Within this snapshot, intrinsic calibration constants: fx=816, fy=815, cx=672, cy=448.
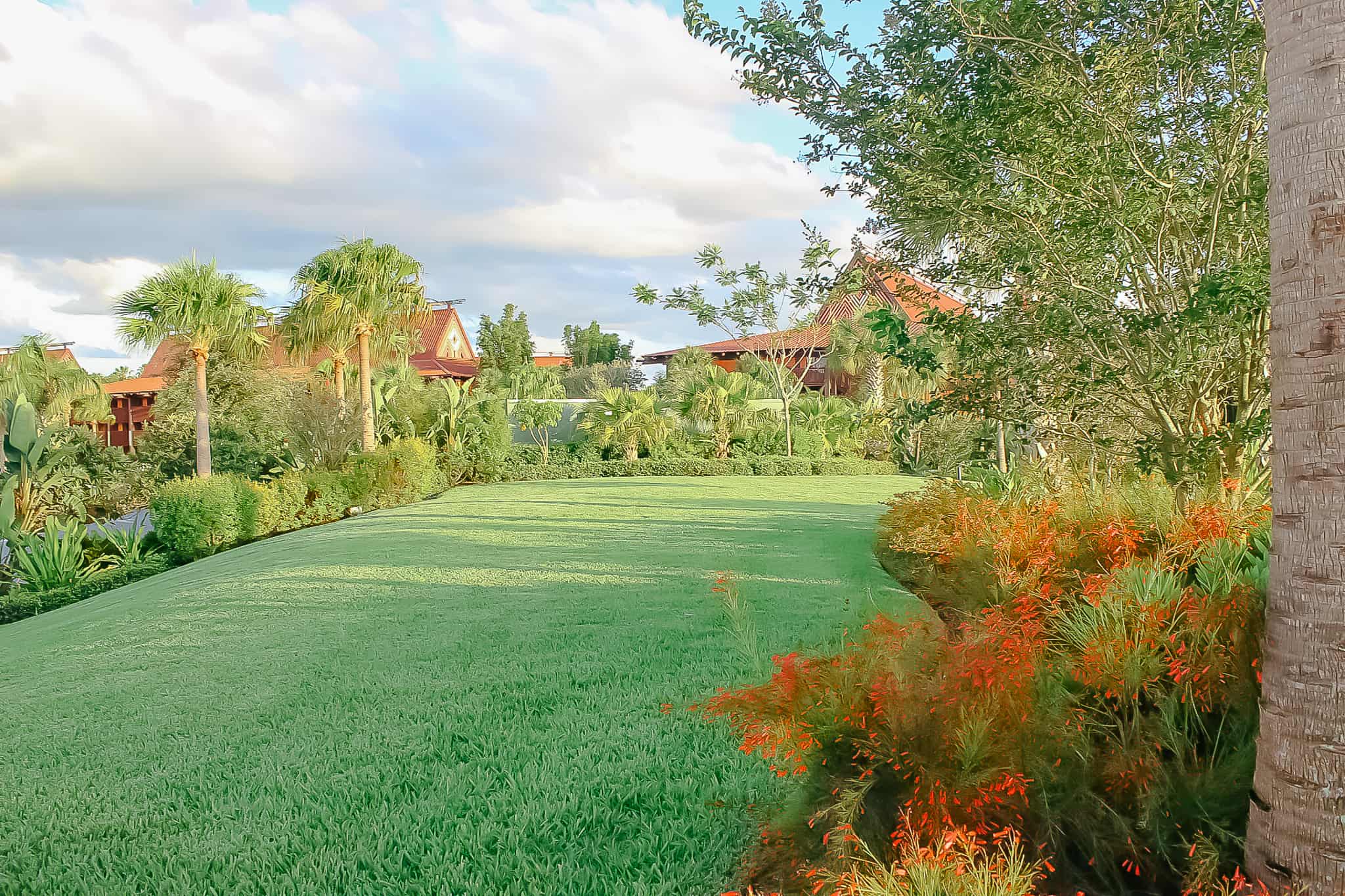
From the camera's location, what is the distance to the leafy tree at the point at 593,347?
53.0 metres

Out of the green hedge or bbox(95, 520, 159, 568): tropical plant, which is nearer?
the green hedge

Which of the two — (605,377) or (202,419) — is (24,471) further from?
(605,377)

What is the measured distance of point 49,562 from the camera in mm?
11016

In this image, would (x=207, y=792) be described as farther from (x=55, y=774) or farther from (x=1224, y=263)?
(x=1224, y=263)

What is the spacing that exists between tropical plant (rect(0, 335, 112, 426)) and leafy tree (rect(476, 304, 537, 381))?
17.5 meters

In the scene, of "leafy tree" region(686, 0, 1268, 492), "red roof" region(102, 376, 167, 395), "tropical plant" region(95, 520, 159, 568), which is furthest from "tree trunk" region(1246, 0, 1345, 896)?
"red roof" region(102, 376, 167, 395)

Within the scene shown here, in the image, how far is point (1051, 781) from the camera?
2.34 meters

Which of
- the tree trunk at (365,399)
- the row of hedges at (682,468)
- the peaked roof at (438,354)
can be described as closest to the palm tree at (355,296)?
the tree trunk at (365,399)

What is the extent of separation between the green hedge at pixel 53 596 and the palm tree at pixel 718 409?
54.6 ft

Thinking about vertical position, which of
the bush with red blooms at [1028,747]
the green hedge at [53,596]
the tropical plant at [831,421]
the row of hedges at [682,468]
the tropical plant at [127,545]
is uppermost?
the tropical plant at [831,421]

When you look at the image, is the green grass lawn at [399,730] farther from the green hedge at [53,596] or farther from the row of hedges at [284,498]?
the row of hedges at [284,498]

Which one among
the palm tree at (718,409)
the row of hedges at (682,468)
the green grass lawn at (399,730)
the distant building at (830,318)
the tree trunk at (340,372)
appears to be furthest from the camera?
the palm tree at (718,409)

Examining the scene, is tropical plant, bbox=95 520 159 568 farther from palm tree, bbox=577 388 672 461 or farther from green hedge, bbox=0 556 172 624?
palm tree, bbox=577 388 672 461

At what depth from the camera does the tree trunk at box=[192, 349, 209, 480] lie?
16.7 meters
